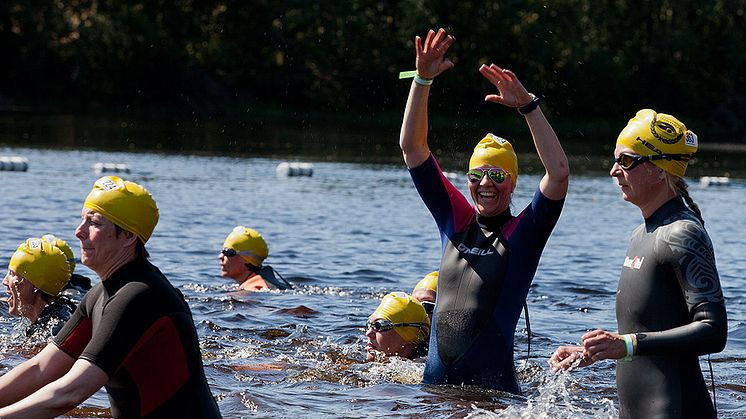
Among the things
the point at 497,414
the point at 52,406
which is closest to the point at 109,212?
the point at 52,406

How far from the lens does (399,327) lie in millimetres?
9289

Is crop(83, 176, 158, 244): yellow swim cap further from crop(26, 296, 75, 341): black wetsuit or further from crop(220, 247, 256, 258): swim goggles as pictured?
crop(220, 247, 256, 258): swim goggles

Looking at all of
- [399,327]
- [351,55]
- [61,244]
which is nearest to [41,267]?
[61,244]

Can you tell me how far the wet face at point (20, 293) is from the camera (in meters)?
9.14

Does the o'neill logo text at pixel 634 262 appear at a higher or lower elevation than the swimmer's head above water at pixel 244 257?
higher

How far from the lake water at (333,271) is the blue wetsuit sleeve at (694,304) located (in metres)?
2.66

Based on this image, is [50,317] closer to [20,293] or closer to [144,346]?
[20,293]

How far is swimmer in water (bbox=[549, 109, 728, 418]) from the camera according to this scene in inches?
197

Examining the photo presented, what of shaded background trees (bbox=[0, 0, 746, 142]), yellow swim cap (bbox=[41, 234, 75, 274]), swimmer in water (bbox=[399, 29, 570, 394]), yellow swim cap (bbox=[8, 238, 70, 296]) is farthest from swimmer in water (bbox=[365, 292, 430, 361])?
shaded background trees (bbox=[0, 0, 746, 142])

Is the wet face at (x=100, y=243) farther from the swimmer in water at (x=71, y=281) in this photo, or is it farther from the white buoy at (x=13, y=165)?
the white buoy at (x=13, y=165)

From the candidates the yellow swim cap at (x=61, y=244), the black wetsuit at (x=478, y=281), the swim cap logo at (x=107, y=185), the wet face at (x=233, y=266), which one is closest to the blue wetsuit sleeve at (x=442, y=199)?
the black wetsuit at (x=478, y=281)

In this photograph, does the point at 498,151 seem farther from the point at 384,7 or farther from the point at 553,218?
the point at 384,7

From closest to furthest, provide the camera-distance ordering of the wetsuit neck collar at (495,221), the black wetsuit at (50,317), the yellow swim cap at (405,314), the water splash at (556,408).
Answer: the wetsuit neck collar at (495,221) < the water splash at (556,408) < the black wetsuit at (50,317) < the yellow swim cap at (405,314)

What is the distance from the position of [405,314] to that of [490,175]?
223 centimetres
